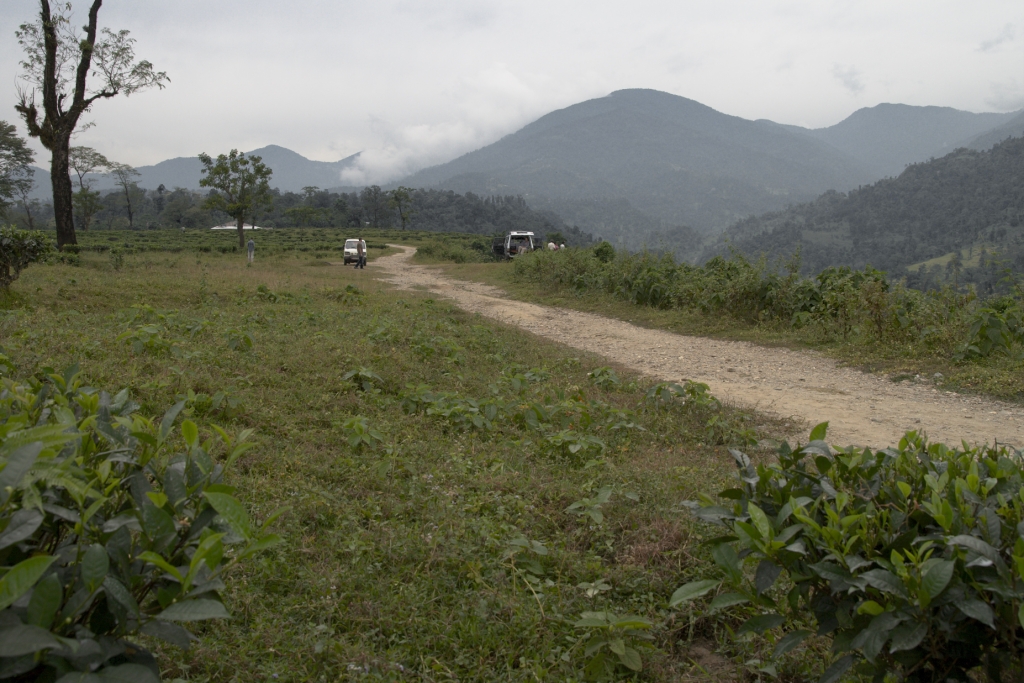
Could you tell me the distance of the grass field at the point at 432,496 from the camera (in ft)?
7.62

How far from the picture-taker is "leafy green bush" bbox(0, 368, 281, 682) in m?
1.05

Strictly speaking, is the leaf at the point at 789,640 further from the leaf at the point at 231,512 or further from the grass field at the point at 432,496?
the leaf at the point at 231,512

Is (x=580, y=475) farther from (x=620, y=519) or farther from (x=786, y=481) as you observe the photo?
(x=786, y=481)

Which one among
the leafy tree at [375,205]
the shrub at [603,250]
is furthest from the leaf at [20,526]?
the leafy tree at [375,205]

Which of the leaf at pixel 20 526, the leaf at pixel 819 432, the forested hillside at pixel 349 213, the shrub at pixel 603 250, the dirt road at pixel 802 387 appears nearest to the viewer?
the leaf at pixel 20 526

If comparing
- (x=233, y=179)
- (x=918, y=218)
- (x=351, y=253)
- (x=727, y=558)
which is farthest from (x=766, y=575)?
(x=918, y=218)

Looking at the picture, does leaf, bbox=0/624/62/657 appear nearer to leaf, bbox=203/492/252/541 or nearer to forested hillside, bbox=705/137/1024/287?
leaf, bbox=203/492/252/541

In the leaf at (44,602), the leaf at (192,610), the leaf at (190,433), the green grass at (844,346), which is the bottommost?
the green grass at (844,346)

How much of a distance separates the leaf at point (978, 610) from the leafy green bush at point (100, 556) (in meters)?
1.54

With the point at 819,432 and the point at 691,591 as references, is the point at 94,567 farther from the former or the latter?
the point at 819,432

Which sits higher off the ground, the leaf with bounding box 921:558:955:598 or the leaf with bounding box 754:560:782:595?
the leaf with bounding box 921:558:955:598

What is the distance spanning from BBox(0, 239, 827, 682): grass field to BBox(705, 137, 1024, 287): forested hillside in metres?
24.3

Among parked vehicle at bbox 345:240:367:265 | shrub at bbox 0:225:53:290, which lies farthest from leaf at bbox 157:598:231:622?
parked vehicle at bbox 345:240:367:265

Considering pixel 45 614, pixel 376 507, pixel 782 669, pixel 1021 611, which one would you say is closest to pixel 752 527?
pixel 1021 611
